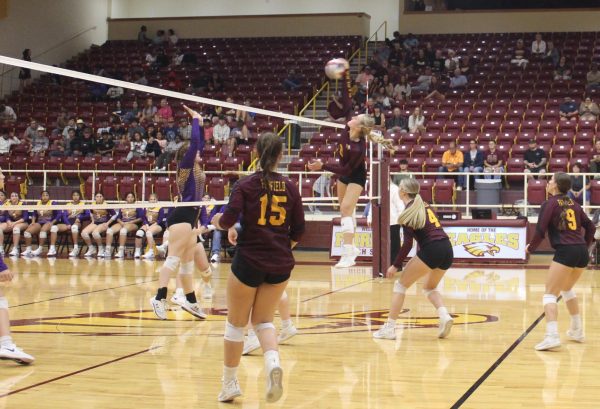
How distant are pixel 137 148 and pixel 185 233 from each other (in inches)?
525

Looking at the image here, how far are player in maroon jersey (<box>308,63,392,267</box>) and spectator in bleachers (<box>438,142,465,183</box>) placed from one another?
29.2 feet

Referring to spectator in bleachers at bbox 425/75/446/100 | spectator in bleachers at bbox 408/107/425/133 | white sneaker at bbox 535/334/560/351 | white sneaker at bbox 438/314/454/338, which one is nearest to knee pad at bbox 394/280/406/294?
white sneaker at bbox 438/314/454/338

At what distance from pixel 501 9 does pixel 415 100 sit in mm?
6679

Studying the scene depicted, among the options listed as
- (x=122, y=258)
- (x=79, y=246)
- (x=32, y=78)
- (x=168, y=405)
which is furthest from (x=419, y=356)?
(x=32, y=78)

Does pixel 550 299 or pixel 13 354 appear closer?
pixel 13 354

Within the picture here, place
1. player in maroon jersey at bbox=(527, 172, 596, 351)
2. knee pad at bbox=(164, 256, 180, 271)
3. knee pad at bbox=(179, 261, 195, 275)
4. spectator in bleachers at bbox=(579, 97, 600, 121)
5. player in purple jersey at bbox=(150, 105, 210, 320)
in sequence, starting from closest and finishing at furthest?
1. player in maroon jersey at bbox=(527, 172, 596, 351)
2. player in purple jersey at bbox=(150, 105, 210, 320)
3. knee pad at bbox=(164, 256, 180, 271)
4. knee pad at bbox=(179, 261, 195, 275)
5. spectator in bleachers at bbox=(579, 97, 600, 121)

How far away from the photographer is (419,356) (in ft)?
25.8

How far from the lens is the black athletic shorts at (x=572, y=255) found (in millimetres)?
8305

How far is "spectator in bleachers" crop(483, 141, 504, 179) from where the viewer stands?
19578 mm

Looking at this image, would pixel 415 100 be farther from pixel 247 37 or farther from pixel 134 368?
pixel 134 368

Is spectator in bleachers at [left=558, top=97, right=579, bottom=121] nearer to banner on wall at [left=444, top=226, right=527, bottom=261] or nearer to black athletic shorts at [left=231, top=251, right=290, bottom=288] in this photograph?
banner on wall at [left=444, top=226, right=527, bottom=261]

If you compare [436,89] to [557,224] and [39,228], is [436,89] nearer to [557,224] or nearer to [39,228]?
[39,228]

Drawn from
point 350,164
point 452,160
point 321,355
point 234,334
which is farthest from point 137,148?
point 234,334

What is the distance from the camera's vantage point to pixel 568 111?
Answer: 22.3m
